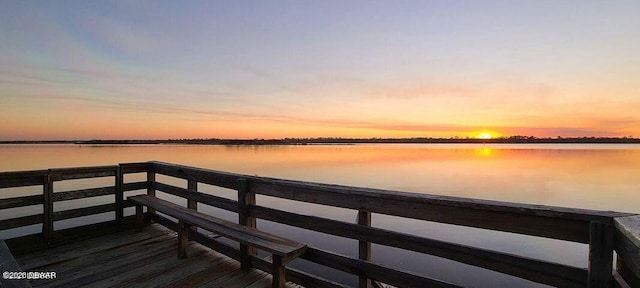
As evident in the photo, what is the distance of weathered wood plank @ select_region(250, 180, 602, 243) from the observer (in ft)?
5.51

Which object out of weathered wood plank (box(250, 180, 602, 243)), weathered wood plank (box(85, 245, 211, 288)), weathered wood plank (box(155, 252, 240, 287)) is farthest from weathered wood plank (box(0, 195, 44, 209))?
weathered wood plank (box(250, 180, 602, 243))

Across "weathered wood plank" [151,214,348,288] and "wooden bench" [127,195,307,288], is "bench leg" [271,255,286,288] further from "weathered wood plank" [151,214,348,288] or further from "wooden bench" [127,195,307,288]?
"weathered wood plank" [151,214,348,288]

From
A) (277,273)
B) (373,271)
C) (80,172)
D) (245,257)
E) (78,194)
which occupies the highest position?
(80,172)

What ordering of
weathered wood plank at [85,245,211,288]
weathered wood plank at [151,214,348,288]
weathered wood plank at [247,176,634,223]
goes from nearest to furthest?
weathered wood plank at [247,176,634,223]
weathered wood plank at [151,214,348,288]
weathered wood plank at [85,245,211,288]

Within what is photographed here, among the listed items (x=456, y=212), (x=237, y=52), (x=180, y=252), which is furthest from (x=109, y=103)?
(x=456, y=212)

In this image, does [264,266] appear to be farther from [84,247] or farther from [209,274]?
[84,247]

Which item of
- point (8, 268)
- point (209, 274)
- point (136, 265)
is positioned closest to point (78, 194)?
point (136, 265)

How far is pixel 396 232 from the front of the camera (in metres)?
2.33

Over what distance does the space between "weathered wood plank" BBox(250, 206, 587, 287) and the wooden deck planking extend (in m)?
1.01

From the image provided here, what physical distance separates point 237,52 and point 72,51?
18.5 ft

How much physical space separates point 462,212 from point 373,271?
91cm

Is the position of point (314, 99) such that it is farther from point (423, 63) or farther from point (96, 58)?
point (96, 58)

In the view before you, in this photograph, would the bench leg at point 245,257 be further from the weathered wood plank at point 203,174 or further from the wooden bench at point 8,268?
the wooden bench at point 8,268

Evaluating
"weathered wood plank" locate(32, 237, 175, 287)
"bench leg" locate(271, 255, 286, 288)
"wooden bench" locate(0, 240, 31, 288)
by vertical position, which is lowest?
"weathered wood plank" locate(32, 237, 175, 287)
